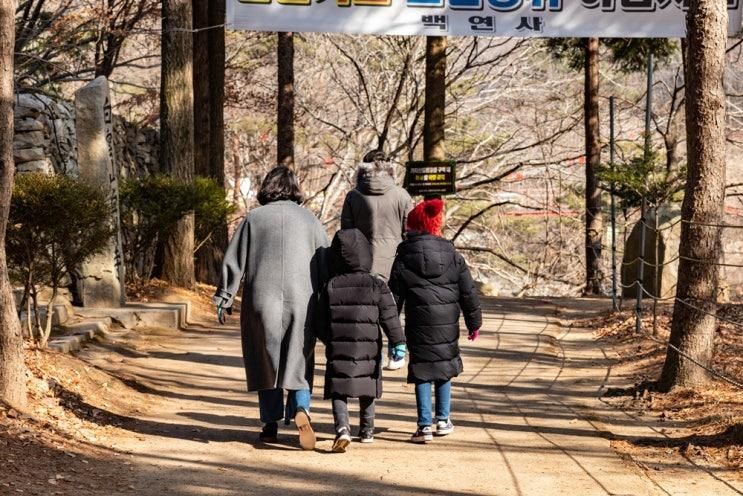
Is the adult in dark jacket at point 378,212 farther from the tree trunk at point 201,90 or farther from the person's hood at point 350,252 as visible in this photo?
the tree trunk at point 201,90

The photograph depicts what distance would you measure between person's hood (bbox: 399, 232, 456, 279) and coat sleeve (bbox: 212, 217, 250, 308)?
111 centimetres

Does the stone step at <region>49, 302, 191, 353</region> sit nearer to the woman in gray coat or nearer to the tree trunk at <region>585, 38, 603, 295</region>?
the woman in gray coat

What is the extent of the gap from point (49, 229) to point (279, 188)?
2746 mm

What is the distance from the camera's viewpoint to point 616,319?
15.6 m

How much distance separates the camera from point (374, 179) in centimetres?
1000

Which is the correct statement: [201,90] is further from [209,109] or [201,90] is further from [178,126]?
[178,126]

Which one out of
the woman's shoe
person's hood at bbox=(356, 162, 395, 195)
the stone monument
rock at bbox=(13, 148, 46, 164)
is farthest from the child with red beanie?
the stone monument

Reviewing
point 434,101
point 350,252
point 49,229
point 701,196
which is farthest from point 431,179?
point 350,252

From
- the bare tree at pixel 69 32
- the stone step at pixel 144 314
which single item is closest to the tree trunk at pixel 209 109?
the bare tree at pixel 69 32

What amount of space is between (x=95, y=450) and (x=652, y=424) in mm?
4006

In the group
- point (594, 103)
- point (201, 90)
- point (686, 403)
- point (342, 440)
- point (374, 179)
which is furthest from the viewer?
point (594, 103)

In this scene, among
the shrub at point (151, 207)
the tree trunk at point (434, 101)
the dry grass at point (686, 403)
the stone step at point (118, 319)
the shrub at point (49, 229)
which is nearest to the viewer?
the dry grass at point (686, 403)

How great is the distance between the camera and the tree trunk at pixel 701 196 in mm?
9102

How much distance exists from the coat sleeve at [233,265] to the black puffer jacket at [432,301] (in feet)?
3.49
